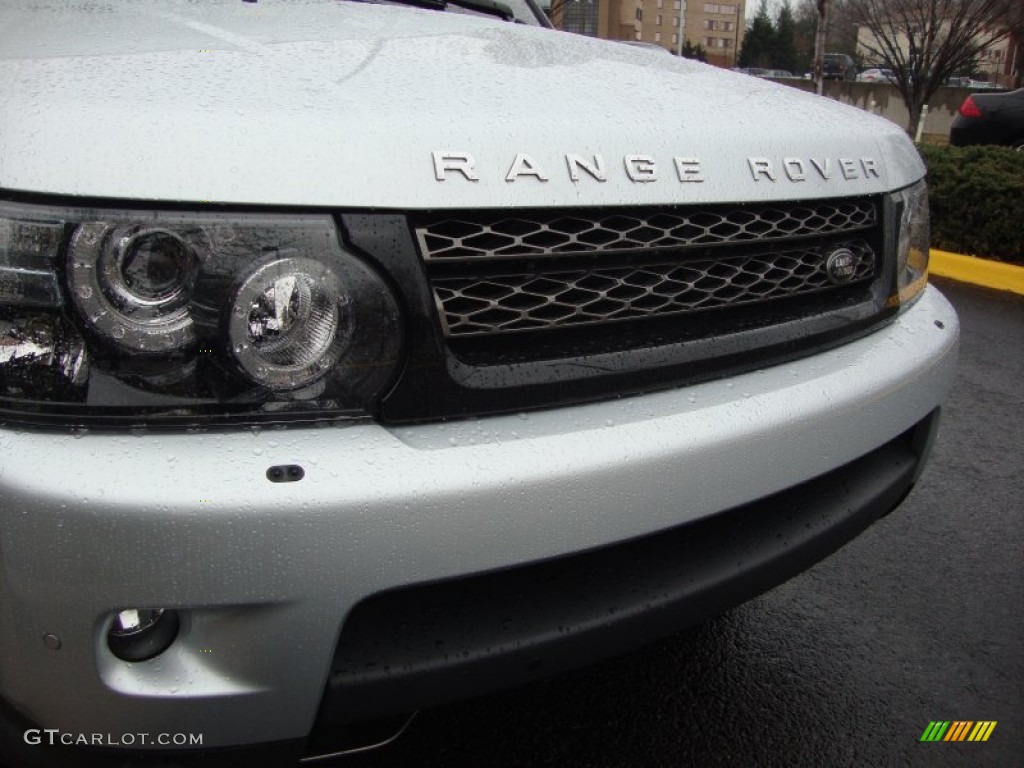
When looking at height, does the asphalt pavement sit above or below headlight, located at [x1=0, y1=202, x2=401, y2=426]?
below

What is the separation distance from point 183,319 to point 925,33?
16374 millimetres

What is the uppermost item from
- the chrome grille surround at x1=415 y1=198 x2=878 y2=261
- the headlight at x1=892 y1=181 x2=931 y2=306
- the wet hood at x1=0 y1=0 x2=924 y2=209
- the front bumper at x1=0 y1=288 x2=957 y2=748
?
the wet hood at x1=0 y1=0 x2=924 y2=209

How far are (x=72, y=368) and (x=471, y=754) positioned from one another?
Answer: 3.78 ft

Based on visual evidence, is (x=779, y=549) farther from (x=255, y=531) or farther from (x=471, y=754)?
(x=255, y=531)

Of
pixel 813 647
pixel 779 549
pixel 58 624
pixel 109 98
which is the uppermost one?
pixel 109 98

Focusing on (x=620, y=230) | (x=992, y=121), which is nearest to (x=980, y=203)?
(x=992, y=121)

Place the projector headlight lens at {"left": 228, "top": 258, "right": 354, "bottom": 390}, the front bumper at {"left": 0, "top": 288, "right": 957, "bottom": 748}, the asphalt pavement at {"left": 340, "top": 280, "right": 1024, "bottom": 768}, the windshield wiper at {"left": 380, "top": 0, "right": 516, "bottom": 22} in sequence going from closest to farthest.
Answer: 1. the front bumper at {"left": 0, "top": 288, "right": 957, "bottom": 748}
2. the projector headlight lens at {"left": 228, "top": 258, "right": 354, "bottom": 390}
3. the asphalt pavement at {"left": 340, "top": 280, "right": 1024, "bottom": 768}
4. the windshield wiper at {"left": 380, "top": 0, "right": 516, "bottom": 22}

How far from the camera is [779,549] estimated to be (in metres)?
1.57

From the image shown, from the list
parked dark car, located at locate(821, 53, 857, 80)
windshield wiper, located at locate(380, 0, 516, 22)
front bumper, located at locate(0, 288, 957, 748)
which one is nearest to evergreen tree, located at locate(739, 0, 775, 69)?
parked dark car, located at locate(821, 53, 857, 80)

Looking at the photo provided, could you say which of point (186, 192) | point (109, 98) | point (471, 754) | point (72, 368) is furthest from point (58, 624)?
point (471, 754)

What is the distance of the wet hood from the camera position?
1160 mm

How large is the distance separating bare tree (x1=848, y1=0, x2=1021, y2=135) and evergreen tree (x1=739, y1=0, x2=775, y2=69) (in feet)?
147

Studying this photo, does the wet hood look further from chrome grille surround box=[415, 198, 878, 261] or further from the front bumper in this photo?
the front bumper

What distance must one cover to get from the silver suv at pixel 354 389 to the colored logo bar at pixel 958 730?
0.72m
